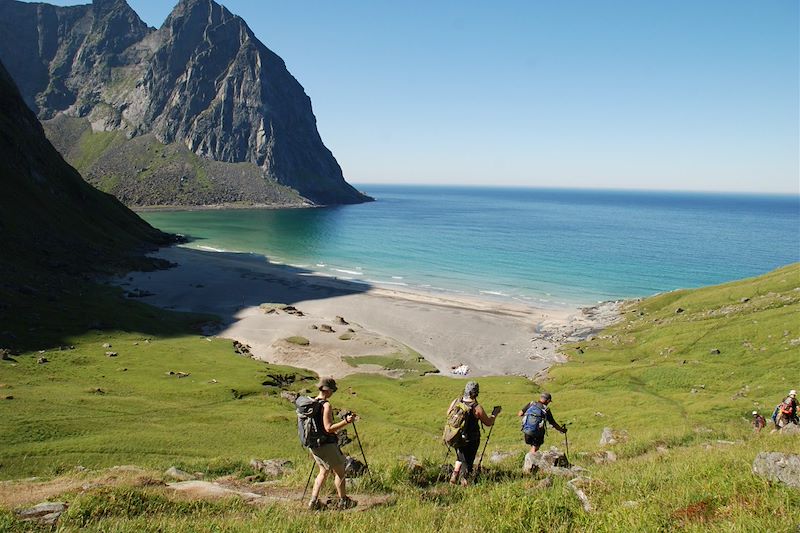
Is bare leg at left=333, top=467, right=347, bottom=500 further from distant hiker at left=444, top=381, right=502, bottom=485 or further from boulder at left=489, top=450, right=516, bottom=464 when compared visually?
boulder at left=489, top=450, right=516, bottom=464

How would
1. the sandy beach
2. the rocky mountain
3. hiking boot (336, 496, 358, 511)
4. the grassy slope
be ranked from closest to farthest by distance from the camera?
the grassy slope < hiking boot (336, 496, 358, 511) < the sandy beach < the rocky mountain

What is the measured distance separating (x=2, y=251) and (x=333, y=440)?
80.6m

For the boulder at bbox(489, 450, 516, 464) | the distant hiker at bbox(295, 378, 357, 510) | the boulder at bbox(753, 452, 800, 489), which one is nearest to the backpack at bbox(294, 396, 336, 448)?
the distant hiker at bbox(295, 378, 357, 510)

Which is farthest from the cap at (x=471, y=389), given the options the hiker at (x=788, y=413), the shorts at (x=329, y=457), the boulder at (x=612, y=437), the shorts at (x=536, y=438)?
the hiker at (x=788, y=413)

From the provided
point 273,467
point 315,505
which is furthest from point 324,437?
point 273,467

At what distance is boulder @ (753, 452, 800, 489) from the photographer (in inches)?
454

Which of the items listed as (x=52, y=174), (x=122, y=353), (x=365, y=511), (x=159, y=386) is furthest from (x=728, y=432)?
(x=52, y=174)

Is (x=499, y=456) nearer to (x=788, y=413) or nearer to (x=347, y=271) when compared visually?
(x=788, y=413)

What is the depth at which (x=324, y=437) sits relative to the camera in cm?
1270

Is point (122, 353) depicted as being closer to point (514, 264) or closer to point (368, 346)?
point (368, 346)

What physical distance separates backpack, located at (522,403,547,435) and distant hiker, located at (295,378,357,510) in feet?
26.4

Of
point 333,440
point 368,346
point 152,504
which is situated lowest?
point 368,346

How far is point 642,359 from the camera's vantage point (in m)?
53.2

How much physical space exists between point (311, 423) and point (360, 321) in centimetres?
6641
